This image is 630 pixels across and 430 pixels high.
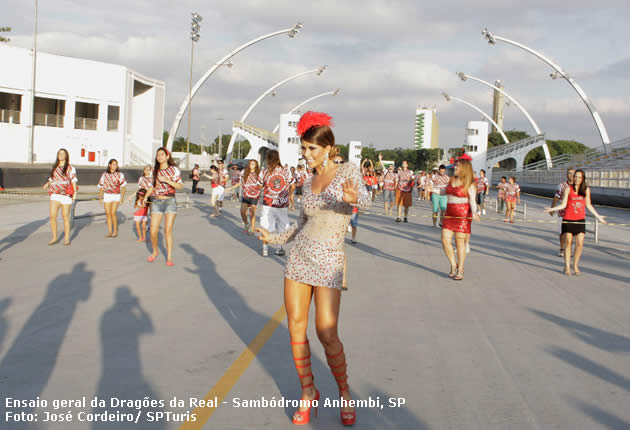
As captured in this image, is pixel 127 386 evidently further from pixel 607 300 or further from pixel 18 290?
pixel 607 300

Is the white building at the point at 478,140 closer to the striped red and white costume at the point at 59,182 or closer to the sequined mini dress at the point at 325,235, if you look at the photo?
the striped red and white costume at the point at 59,182

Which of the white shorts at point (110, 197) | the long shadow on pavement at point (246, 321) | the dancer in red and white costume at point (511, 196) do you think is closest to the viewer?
the long shadow on pavement at point (246, 321)

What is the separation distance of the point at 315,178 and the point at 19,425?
2348 mm

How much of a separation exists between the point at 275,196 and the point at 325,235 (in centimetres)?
759

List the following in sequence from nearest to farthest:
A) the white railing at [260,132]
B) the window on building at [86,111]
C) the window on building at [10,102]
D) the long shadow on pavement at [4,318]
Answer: the long shadow on pavement at [4,318] < the window on building at [10,102] < the window on building at [86,111] < the white railing at [260,132]

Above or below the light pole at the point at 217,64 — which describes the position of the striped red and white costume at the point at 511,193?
below

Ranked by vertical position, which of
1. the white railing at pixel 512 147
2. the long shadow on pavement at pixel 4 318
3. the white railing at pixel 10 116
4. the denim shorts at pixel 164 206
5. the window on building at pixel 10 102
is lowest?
the long shadow on pavement at pixel 4 318

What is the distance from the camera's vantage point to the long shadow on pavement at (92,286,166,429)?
161 inches

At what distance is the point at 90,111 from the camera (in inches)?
2009

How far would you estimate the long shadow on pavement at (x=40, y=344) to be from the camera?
4.25 metres

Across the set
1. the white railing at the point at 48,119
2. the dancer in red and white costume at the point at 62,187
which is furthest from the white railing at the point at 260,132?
the dancer in red and white costume at the point at 62,187

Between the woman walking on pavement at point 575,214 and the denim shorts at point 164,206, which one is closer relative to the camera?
the denim shorts at point 164,206

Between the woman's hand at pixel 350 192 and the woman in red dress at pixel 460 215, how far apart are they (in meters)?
6.07

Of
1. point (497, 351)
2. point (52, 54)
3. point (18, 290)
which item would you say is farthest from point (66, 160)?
point (52, 54)
